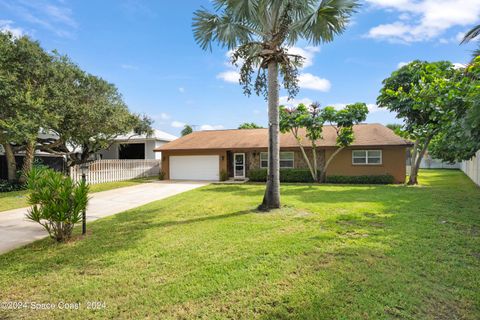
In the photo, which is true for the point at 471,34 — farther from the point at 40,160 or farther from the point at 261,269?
the point at 40,160

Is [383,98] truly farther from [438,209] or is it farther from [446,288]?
[446,288]

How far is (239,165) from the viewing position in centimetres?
2092

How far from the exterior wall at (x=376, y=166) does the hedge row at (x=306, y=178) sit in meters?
0.59

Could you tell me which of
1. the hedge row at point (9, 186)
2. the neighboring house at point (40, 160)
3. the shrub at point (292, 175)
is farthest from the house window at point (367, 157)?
the neighboring house at point (40, 160)

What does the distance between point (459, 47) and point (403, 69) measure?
6024 millimetres

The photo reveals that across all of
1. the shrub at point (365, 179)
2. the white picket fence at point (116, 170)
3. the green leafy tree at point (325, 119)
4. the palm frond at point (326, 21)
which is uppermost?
the palm frond at point (326, 21)

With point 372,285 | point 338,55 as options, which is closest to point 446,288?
point 372,285

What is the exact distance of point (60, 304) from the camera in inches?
135

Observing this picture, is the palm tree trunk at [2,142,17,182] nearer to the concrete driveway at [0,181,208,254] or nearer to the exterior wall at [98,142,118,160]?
the concrete driveway at [0,181,208,254]

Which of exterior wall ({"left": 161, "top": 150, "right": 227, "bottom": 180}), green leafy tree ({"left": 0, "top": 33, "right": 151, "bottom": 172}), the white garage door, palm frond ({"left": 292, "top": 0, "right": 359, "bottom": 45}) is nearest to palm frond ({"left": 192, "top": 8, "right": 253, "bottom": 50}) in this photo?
palm frond ({"left": 292, "top": 0, "right": 359, "bottom": 45})

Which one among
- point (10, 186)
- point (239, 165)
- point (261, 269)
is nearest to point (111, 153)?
point (10, 186)

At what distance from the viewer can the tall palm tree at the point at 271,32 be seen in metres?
8.09

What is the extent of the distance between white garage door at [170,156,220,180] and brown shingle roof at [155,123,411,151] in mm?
936

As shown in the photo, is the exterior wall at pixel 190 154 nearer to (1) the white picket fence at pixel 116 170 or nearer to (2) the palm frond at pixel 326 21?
(1) the white picket fence at pixel 116 170
